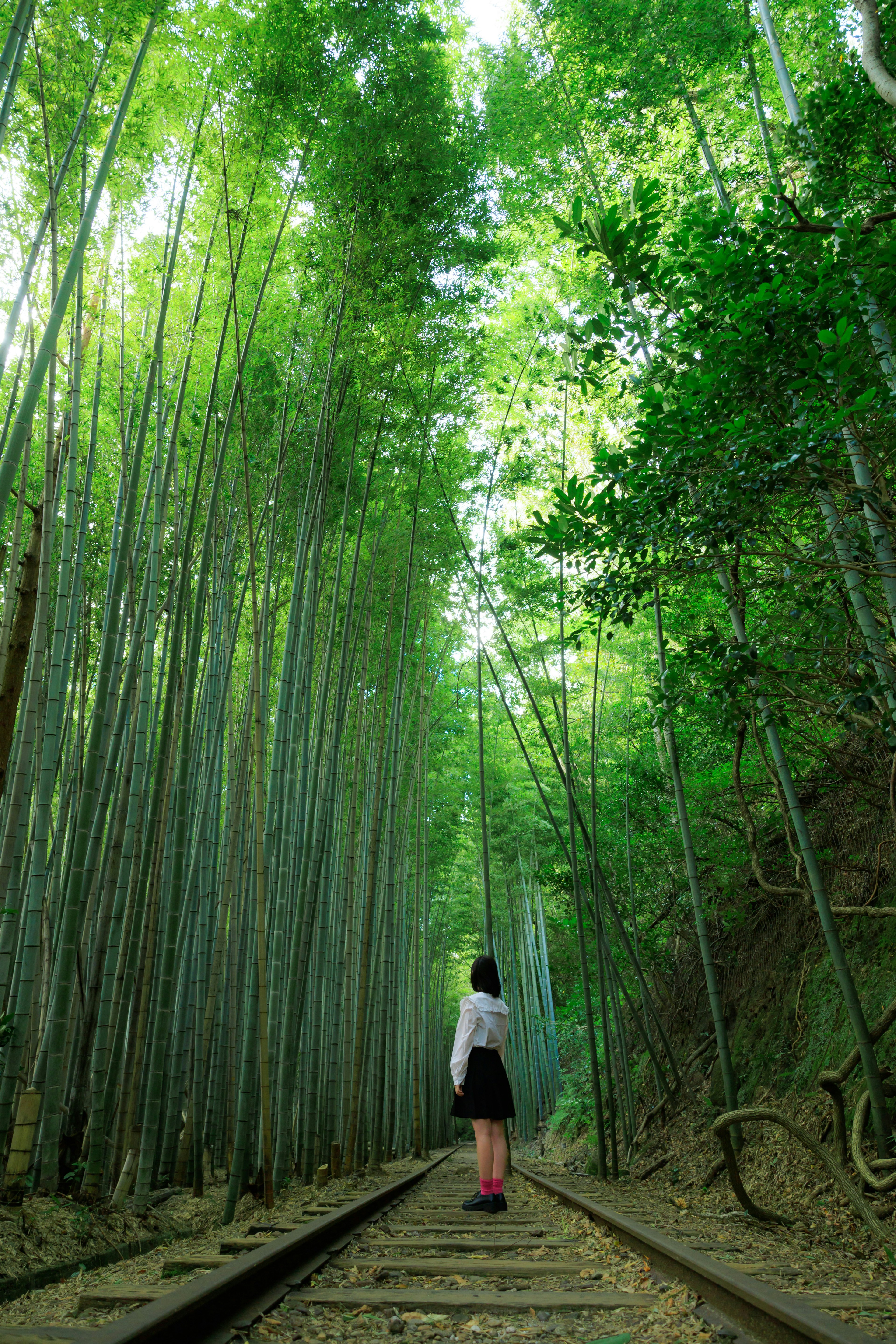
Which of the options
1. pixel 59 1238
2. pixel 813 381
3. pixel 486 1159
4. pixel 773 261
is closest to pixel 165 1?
pixel 773 261

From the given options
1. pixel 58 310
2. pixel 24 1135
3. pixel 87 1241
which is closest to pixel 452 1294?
pixel 87 1241

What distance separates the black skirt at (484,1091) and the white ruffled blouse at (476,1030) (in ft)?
0.08

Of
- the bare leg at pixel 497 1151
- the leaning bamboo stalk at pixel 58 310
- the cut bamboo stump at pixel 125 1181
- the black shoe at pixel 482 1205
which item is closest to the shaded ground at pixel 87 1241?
the cut bamboo stump at pixel 125 1181

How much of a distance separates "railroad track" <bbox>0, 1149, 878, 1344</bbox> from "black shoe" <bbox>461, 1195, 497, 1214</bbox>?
0.67 meters

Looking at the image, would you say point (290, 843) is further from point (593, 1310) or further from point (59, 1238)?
point (593, 1310)

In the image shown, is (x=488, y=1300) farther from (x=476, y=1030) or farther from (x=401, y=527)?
(x=401, y=527)

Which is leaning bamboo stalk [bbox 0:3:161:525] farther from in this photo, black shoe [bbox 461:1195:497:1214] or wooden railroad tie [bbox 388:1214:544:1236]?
black shoe [bbox 461:1195:497:1214]

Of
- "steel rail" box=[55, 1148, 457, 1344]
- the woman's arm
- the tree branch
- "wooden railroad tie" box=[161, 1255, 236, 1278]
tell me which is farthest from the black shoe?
the tree branch

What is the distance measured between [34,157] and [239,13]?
1.15 m

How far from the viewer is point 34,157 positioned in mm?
3512

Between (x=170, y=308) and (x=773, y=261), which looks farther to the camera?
(x=170, y=308)

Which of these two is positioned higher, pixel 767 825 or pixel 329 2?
pixel 329 2

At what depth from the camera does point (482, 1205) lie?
3.18 metres

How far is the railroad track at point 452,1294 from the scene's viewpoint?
1.31 m
